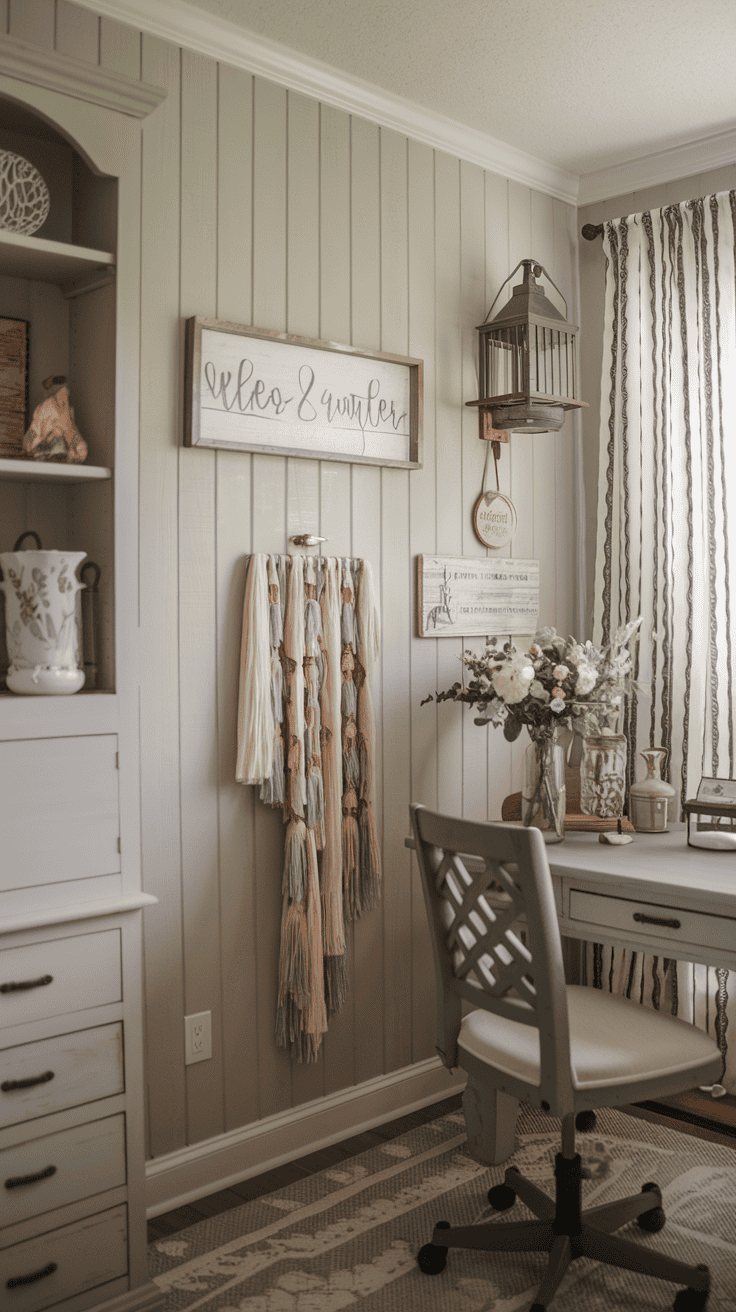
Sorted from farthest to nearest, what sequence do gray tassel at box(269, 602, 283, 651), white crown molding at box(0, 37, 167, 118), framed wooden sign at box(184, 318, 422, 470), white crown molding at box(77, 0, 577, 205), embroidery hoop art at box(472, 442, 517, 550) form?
embroidery hoop art at box(472, 442, 517, 550) < gray tassel at box(269, 602, 283, 651) < framed wooden sign at box(184, 318, 422, 470) < white crown molding at box(77, 0, 577, 205) < white crown molding at box(0, 37, 167, 118)

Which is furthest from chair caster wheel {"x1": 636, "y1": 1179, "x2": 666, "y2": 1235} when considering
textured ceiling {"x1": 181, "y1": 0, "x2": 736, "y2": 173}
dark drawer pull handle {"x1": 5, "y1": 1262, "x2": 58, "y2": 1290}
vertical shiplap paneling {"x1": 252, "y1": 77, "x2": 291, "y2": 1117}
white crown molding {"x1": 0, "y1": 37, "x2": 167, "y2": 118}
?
textured ceiling {"x1": 181, "y1": 0, "x2": 736, "y2": 173}

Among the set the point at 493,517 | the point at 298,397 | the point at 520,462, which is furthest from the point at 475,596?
the point at 298,397

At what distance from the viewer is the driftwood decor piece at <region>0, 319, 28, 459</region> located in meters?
2.08

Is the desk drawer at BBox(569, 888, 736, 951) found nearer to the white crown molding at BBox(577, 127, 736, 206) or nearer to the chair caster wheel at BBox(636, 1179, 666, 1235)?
the chair caster wheel at BBox(636, 1179, 666, 1235)

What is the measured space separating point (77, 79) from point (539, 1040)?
194 centimetres

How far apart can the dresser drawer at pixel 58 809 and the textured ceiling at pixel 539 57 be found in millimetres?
1673

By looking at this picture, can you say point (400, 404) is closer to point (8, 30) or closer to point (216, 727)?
point (216, 727)

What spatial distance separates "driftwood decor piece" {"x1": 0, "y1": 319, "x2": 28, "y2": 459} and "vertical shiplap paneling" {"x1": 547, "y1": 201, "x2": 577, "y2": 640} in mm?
1786

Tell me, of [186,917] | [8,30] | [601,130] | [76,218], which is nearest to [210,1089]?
[186,917]

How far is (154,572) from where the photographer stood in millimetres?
2348

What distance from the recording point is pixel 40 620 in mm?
1916

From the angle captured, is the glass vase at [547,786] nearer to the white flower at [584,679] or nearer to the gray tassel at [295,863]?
the white flower at [584,679]

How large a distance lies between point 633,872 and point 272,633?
3.24 feet

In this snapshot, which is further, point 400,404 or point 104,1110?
point 400,404
